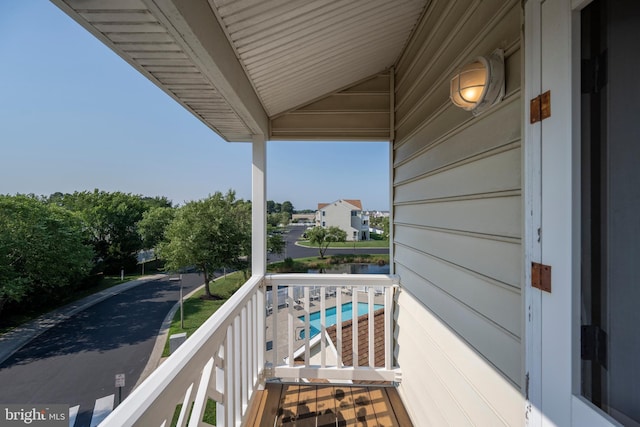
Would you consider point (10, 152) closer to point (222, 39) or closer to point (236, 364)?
point (222, 39)

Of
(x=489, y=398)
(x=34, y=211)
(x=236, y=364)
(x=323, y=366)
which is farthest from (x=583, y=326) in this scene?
(x=34, y=211)

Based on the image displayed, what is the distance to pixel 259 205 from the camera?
262cm

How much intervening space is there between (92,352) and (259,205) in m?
3.02

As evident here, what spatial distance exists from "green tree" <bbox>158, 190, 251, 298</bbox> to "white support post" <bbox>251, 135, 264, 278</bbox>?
1028 mm

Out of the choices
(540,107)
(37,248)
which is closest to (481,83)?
(540,107)

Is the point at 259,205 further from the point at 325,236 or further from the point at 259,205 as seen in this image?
the point at 325,236

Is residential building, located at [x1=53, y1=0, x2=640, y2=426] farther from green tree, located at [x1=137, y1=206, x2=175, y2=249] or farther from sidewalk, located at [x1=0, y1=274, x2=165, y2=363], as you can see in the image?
sidewalk, located at [x1=0, y1=274, x2=165, y2=363]

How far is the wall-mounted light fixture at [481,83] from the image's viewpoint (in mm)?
1079

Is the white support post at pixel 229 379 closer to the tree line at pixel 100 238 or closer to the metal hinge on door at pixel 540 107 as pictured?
the tree line at pixel 100 238

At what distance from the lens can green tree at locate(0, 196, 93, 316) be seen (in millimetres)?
2035

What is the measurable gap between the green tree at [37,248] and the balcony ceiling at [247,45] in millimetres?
1570

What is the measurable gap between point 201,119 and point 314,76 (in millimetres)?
1016

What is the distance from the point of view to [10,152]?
201 cm

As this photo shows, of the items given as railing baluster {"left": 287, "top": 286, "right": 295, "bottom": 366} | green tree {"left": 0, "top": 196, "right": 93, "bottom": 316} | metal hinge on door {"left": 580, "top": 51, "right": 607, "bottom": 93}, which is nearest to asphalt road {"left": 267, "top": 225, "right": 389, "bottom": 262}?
railing baluster {"left": 287, "top": 286, "right": 295, "bottom": 366}
